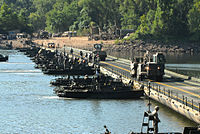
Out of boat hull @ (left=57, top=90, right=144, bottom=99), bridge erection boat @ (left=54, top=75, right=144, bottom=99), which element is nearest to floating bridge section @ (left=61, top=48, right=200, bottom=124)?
boat hull @ (left=57, top=90, right=144, bottom=99)

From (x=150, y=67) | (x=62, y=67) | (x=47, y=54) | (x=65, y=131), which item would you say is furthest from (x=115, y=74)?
(x=47, y=54)

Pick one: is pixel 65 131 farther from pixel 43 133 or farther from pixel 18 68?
pixel 18 68

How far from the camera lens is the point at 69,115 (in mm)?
77750

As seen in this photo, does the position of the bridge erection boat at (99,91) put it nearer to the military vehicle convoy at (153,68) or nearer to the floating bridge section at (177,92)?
the floating bridge section at (177,92)

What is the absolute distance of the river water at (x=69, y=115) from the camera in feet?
224

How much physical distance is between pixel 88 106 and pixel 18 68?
265 feet

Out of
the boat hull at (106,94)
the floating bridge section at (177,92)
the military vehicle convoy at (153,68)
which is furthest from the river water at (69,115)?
the military vehicle convoy at (153,68)

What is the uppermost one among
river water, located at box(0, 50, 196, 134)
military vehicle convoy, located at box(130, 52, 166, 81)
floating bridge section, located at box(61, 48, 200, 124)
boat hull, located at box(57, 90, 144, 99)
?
A: military vehicle convoy, located at box(130, 52, 166, 81)

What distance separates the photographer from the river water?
68.2m

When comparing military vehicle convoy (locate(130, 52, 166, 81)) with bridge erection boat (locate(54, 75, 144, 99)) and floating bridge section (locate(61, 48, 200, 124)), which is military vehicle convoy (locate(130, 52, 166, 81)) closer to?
floating bridge section (locate(61, 48, 200, 124))

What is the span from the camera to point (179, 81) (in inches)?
3942

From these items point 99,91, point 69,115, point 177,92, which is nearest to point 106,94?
point 99,91

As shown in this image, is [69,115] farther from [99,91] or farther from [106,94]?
[106,94]

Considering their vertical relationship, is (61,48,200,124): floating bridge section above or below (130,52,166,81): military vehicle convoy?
below
